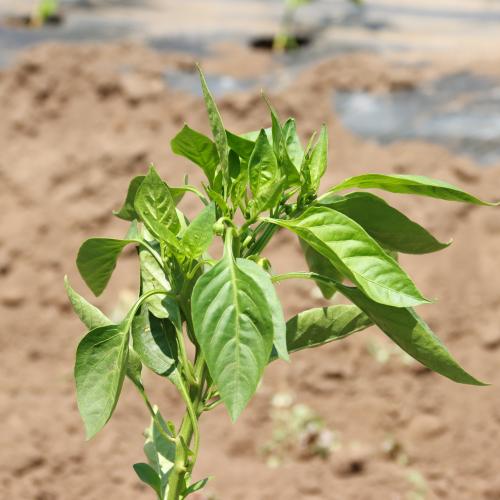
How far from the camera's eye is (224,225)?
3.91 ft

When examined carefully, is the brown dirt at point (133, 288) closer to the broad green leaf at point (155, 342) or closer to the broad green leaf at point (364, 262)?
the broad green leaf at point (155, 342)

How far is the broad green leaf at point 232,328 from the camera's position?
104cm

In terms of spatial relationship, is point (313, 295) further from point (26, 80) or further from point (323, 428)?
point (26, 80)

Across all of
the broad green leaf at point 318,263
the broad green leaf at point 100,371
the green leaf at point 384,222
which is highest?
the green leaf at point 384,222

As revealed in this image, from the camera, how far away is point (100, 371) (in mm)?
1156

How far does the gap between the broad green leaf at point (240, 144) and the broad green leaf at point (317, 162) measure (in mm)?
92

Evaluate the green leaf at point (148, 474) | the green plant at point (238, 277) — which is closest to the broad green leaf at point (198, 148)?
the green plant at point (238, 277)

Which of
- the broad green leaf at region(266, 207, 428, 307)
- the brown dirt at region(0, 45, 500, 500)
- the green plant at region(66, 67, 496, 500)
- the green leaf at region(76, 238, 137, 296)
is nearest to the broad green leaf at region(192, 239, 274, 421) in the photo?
the green plant at region(66, 67, 496, 500)

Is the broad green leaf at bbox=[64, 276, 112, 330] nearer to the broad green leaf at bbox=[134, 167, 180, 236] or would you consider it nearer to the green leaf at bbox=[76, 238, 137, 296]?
the green leaf at bbox=[76, 238, 137, 296]

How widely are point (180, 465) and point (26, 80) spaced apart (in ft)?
11.4

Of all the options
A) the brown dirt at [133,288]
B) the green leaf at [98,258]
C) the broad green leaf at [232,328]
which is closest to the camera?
the broad green leaf at [232,328]

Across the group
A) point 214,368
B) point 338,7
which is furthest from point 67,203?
point 338,7

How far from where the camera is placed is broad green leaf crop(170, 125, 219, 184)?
124cm

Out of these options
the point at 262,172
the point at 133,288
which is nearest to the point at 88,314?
the point at 262,172
